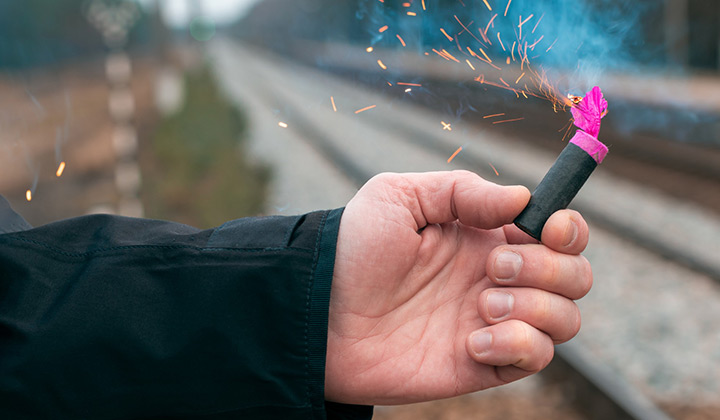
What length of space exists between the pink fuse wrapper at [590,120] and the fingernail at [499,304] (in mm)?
408

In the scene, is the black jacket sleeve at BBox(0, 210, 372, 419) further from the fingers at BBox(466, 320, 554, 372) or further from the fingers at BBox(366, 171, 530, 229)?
the fingers at BBox(466, 320, 554, 372)

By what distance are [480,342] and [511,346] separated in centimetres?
8

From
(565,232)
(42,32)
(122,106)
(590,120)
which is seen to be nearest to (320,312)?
(565,232)

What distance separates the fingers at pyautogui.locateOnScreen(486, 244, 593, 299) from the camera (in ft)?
4.88

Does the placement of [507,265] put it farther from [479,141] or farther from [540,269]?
[479,141]

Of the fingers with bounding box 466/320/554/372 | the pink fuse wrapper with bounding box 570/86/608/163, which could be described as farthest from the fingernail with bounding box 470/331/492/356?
the pink fuse wrapper with bounding box 570/86/608/163

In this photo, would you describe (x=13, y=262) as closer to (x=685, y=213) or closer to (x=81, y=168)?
(x=685, y=213)

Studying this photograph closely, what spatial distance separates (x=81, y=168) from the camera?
35.0 ft

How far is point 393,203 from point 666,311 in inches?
152

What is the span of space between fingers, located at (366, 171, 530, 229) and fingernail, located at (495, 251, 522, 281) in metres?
0.09

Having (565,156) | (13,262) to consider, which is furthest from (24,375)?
(565,156)

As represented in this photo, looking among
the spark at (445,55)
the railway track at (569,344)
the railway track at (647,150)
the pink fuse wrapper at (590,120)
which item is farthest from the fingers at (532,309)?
the railway track at (569,344)

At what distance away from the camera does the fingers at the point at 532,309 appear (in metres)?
1.50

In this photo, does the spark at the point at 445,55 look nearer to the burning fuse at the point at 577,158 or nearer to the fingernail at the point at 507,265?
the burning fuse at the point at 577,158
